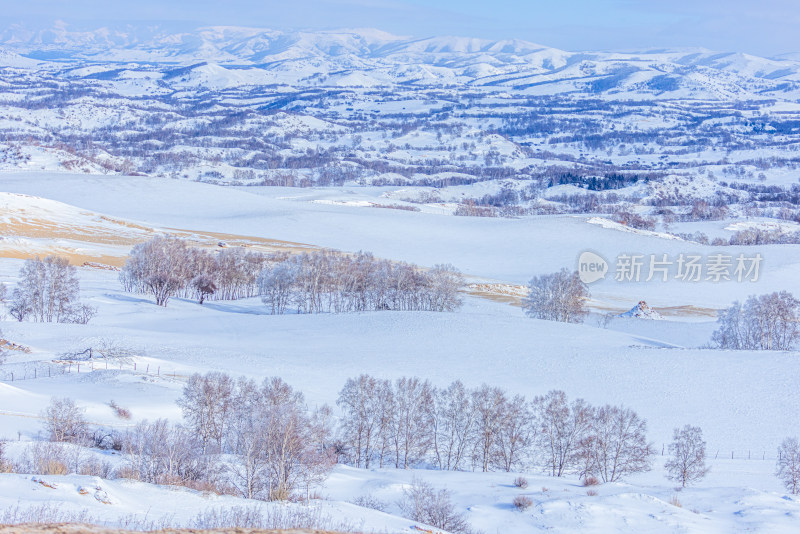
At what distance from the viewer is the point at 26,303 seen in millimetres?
46438

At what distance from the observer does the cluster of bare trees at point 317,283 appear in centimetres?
5397

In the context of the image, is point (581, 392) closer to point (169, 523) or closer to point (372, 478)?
point (372, 478)

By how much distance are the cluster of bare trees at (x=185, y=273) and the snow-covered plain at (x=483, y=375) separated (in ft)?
6.10

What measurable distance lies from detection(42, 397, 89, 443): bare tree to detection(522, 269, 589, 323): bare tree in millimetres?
39144

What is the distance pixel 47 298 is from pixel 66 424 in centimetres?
3060

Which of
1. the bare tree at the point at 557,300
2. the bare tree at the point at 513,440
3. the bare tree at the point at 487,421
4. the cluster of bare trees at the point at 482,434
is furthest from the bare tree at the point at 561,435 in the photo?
the bare tree at the point at 557,300

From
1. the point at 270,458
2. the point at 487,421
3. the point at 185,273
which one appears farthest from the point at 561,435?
the point at 185,273

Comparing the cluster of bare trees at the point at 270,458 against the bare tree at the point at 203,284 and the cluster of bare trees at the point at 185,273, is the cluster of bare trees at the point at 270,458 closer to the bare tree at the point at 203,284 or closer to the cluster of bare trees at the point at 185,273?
the cluster of bare trees at the point at 185,273

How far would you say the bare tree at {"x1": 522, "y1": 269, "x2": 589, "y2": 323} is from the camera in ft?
178

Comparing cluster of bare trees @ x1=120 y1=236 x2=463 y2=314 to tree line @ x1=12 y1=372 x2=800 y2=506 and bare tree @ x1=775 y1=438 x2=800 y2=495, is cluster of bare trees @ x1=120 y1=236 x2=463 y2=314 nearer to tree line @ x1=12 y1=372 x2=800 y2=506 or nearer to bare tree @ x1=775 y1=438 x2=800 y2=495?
tree line @ x1=12 y1=372 x2=800 y2=506

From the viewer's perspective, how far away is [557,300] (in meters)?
54.2

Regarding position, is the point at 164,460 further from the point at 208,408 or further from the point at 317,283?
the point at 317,283

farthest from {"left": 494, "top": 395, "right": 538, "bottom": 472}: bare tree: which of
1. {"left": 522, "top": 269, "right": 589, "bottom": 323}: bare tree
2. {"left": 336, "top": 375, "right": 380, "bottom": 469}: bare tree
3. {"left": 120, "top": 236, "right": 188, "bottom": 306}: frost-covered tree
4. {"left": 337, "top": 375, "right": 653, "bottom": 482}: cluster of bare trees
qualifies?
{"left": 120, "top": 236, "right": 188, "bottom": 306}: frost-covered tree
